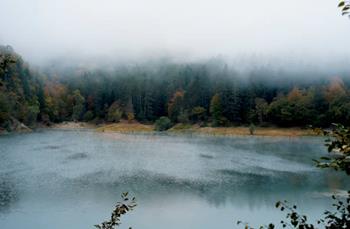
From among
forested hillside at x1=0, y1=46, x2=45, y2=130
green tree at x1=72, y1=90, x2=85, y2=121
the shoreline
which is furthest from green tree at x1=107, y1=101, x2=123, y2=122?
forested hillside at x1=0, y1=46, x2=45, y2=130

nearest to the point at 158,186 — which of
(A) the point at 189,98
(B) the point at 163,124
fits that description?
(B) the point at 163,124

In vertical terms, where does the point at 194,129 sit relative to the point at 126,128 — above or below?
above

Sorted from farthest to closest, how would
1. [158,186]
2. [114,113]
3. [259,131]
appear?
1. [114,113]
2. [259,131]
3. [158,186]

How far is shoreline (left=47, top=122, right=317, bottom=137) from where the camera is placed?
114 meters

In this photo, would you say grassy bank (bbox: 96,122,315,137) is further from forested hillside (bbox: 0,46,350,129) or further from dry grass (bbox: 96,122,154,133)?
forested hillside (bbox: 0,46,350,129)

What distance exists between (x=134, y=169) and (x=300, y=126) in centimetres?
7903

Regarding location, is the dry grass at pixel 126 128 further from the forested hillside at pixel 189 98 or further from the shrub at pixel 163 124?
the forested hillside at pixel 189 98

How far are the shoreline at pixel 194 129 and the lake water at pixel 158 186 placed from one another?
43935 millimetres

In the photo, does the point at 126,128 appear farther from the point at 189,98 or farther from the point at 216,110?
the point at 216,110

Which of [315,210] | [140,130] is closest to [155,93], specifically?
[140,130]

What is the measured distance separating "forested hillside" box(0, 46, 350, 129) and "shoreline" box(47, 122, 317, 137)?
132 inches

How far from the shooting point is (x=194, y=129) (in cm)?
12925

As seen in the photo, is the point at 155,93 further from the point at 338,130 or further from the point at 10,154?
the point at 338,130

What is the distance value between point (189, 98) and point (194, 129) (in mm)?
22223
